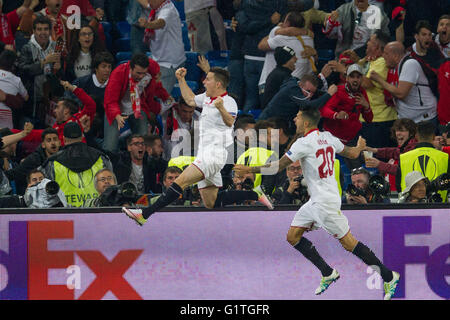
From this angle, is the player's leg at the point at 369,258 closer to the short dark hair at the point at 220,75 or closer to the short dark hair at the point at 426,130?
the short dark hair at the point at 426,130

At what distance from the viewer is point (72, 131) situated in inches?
410

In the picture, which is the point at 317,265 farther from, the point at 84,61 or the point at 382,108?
the point at 84,61

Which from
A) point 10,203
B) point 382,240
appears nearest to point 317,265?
point 382,240

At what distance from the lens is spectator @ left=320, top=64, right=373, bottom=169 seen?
38.3ft

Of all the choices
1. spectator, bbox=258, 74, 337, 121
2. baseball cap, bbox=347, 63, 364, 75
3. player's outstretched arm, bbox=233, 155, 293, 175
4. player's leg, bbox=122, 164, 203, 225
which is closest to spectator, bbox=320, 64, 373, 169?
baseball cap, bbox=347, 63, 364, 75

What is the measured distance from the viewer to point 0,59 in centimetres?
1193

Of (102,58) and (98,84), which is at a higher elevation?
(102,58)

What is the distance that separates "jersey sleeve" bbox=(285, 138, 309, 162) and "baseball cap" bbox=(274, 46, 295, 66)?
2815 mm

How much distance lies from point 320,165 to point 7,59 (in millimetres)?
4557

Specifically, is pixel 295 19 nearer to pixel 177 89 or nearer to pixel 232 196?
pixel 177 89

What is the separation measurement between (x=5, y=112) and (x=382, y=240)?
4948 mm

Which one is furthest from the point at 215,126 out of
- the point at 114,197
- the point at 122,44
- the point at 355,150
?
the point at 122,44

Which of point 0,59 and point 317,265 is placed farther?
point 0,59

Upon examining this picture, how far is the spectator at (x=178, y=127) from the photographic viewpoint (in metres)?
11.7
